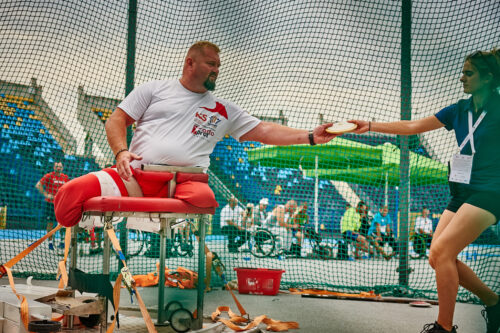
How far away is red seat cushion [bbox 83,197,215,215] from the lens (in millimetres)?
1907

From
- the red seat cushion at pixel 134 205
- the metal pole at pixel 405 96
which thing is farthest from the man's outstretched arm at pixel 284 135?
the metal pole at pixel 405 96

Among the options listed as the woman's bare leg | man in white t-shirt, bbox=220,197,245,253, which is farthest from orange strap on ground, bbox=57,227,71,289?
man in white t-shirt, bbox=220,197,245,253

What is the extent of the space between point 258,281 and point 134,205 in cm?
250

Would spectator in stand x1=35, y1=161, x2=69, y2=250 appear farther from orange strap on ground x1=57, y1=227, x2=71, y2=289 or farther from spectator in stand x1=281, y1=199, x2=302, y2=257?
spectator in stand x1=281, y1=199, x2=302, y2=257

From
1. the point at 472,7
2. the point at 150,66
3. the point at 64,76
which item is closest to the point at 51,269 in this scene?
the point at 64,76

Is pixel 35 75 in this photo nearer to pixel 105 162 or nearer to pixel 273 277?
pixel 105 162

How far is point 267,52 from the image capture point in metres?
4.99

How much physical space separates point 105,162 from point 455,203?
3.69 m

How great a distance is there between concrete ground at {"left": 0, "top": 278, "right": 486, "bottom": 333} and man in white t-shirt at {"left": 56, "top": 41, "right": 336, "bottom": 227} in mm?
743

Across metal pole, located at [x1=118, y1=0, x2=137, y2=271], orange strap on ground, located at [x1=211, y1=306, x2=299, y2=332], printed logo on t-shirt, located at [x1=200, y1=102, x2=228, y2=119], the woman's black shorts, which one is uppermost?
metal pole, located at [x1=118, y1=0, x2=137, y2=271]

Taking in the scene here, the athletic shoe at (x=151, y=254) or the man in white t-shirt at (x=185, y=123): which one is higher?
the man in white t-shirt at (x=185, y=123)

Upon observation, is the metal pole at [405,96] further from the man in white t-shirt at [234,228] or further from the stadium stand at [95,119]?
the stadium stand at [95,119]

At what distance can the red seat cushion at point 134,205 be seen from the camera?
75.1 inches

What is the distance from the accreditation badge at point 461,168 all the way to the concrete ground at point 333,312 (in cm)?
97
